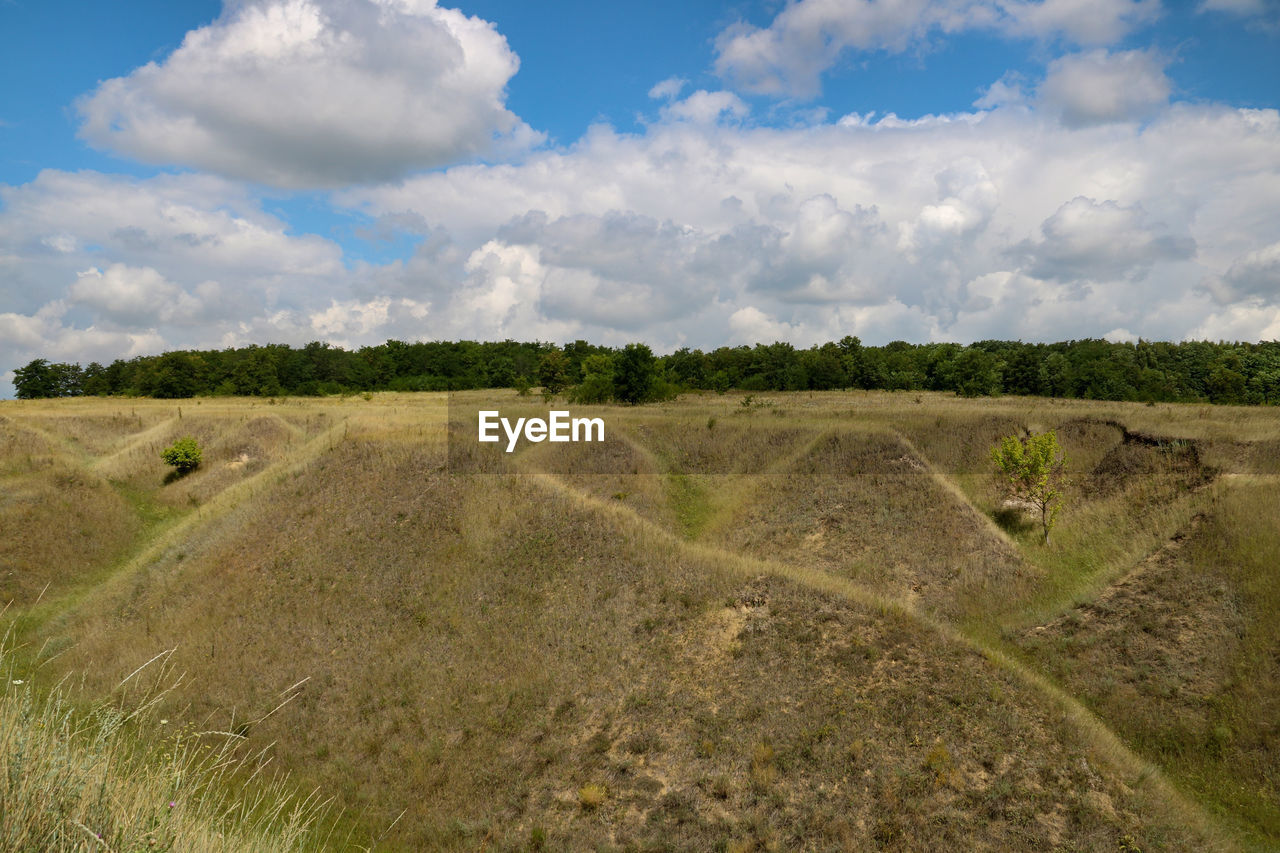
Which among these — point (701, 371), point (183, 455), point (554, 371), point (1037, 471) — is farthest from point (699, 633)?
point (701, 371)

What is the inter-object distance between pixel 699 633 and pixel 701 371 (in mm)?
101152

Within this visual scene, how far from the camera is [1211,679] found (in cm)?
2286

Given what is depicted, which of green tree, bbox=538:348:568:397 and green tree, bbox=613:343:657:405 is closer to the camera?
green tree, bbox=613:343:657:405

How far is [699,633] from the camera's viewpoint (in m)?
24.7

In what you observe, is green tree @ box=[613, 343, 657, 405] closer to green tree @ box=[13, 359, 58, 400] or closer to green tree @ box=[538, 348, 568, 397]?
green tree @ box=[538, 348, 568, 397]

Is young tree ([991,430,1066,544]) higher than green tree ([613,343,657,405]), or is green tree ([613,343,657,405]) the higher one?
green tree ([613,343,657,405])

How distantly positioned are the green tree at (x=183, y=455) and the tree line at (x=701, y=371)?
35797 mm

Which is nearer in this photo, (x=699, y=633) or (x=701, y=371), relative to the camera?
(x=699, y=633)

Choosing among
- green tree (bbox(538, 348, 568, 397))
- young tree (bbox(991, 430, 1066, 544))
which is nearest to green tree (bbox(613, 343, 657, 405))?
young tree (bbox(991, 430, 1066, 544))

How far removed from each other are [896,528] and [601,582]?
719 inches

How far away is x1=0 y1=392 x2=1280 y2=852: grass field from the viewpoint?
18344 mm

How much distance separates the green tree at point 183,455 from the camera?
161ft

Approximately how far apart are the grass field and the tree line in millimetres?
34162

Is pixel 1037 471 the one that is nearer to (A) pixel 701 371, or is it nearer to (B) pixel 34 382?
(A) pixel 701 371
